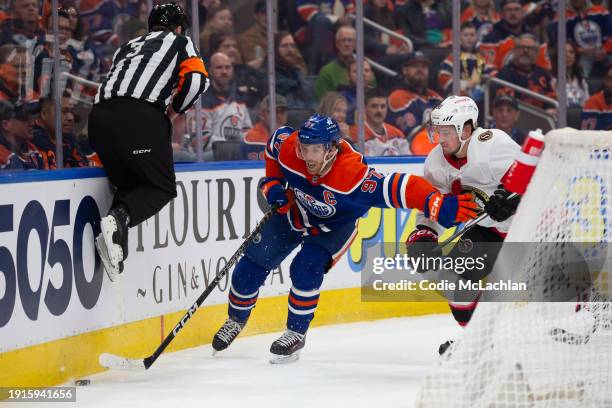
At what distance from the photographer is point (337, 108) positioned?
5961mm

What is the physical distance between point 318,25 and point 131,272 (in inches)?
89.8

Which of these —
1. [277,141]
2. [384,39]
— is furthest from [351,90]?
[277,141]

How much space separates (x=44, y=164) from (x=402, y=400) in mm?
1768

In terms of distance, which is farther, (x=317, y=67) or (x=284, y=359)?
(x=317, y=67)

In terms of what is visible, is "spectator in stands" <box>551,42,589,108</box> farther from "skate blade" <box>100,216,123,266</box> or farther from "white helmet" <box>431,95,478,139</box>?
"skate blade" <box>100,216,123,266</box>

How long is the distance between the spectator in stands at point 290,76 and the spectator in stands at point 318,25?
0.31 ft

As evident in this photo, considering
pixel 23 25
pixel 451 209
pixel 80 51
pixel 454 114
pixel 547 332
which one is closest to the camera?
pixel 547 332

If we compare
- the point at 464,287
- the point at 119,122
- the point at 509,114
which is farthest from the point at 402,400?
the point at 509,114

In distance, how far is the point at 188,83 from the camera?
169 inches

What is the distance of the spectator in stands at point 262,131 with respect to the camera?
5562mm

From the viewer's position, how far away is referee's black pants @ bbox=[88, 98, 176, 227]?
13.6 ft

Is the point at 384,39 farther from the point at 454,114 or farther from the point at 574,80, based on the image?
the point at 454,114

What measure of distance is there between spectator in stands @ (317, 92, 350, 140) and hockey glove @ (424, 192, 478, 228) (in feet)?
6.55

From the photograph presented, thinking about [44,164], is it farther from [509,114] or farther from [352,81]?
[509,114]
